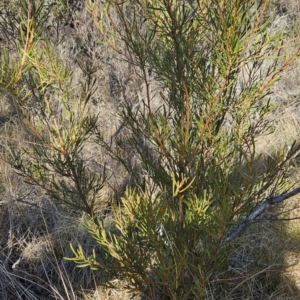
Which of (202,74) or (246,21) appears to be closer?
(246,21)

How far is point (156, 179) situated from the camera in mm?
1617

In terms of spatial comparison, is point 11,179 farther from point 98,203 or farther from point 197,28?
point 197,28

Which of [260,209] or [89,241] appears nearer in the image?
[260,209]

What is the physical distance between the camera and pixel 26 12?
142cm

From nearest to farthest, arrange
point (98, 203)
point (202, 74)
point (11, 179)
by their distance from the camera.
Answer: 1. point (202, 74)
2. point (98, 203)
3. point (11, 179)

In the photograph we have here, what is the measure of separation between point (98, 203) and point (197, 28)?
1.76 m

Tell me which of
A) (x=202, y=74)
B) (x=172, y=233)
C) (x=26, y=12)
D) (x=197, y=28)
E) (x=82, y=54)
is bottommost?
(x=172, y=233)

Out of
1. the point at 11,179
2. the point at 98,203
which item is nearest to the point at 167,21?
the point at 98,203

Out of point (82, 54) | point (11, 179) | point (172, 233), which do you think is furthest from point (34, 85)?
point (82, 54)

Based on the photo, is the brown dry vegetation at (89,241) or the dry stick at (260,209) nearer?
the dry stick at (260,209)

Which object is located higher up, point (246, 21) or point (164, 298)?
point (246, 21)

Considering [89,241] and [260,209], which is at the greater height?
[260,209]

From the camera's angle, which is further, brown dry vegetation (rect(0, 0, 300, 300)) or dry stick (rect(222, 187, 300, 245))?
brown dry vegetation (rect(0, 0, 300, 300))

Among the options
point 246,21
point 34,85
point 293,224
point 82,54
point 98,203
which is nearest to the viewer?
point 246,21
